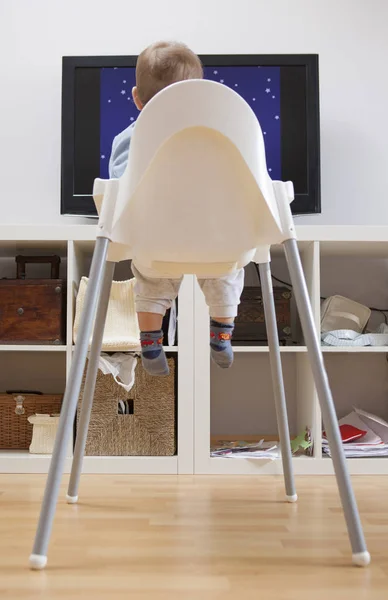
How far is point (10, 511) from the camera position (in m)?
1.52

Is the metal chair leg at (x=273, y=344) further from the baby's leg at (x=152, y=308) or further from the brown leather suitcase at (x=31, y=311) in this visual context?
the brown leather suitcase at (x=31, y=311)

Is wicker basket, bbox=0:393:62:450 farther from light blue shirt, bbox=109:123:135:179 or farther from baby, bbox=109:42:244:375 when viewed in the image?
light blue shirt, bbox=109:123:135:179

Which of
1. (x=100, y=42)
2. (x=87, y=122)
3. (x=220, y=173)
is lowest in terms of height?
(x=220, y=173)

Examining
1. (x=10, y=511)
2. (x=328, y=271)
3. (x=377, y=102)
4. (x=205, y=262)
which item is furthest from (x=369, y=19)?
(x=10, y=511)

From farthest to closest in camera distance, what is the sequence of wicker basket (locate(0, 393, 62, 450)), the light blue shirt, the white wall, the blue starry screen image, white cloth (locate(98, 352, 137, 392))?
1. the white wall
2. the blue starry screen image
3. wicker basket (locate(0, 393, 62, 450))
4. white cloth (locate(98, 352, 137, 392))
5. the light blue shirt

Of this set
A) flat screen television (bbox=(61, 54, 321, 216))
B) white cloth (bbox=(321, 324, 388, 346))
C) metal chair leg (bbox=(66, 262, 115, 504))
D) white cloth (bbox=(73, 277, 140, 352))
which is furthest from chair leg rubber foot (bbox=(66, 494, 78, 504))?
flat screen television (bbox=(61, 54, 321, 216))

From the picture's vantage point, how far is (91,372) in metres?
1.52

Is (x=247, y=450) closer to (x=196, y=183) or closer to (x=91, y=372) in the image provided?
(x=91, y=372)

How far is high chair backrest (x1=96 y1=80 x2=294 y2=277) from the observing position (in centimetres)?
106

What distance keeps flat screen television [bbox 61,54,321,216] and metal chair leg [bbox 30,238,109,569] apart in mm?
1262

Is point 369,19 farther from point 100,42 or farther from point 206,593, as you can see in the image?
point 206,593

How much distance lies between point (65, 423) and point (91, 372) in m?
0.41

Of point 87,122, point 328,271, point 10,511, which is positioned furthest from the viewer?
point 328,271

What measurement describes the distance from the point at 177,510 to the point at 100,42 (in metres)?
1.87
